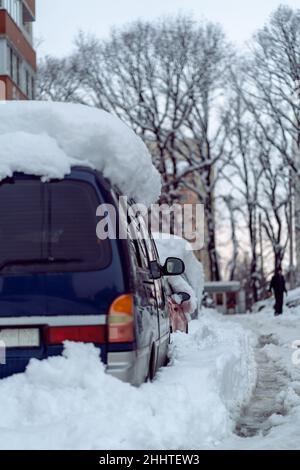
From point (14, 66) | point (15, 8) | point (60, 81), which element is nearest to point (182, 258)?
point (14, 66)

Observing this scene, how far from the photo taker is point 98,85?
40.2 metres

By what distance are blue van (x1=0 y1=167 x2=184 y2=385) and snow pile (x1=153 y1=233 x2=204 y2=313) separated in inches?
390

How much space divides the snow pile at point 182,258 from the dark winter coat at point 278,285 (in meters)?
11.4

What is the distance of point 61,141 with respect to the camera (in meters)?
6.23

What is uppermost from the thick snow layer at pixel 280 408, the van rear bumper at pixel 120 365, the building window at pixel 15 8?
the building window at pixel 15 8

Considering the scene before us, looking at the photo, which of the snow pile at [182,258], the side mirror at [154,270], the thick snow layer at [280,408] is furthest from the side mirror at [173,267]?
the snow pile at [182,258]

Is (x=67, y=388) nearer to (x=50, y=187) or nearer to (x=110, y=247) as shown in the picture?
(x=110, y=247)

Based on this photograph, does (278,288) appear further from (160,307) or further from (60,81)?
(160,307)

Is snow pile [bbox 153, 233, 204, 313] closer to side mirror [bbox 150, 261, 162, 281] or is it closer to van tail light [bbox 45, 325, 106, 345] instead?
side mirror [bbox 150, 261, 162, 281]

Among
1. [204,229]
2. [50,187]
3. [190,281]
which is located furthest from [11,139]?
[204,229]

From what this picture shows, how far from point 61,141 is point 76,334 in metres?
1.38

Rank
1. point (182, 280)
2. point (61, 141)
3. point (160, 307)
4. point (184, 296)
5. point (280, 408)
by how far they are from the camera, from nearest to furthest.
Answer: point (61, 141) → point (160, 307) → point (280, 408) → point (184, 296) → point (182, 280)

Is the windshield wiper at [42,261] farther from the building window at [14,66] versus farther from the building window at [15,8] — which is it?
the building window at [15,8]

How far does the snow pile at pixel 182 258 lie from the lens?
16.1 metres
